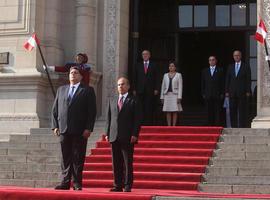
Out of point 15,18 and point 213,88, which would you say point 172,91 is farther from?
point 15,18

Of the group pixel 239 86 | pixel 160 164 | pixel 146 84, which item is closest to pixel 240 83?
pixel 239 86

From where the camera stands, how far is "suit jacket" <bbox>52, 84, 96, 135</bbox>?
33.1ft

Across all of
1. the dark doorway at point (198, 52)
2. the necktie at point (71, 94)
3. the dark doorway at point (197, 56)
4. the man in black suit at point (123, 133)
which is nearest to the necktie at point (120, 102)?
the man in black suit at point (123, 133)

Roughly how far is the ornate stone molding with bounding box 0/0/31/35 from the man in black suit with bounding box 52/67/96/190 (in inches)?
233

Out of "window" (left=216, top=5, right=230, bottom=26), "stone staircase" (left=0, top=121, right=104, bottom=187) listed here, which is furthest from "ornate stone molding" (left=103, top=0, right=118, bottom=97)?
"window" (left=216, top=5, right=230, bottom=26)

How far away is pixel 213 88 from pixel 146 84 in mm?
1730

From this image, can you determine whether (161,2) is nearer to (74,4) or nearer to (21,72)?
(74,4)

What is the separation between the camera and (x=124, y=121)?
33.5ft

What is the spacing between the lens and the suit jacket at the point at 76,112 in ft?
33.1

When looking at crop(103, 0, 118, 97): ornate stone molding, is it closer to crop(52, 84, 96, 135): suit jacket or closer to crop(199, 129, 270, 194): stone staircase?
crop(199, 129, 270, 194): stone staircase

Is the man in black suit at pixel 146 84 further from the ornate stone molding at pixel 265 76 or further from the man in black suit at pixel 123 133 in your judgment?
the man in black suit at pixel 123 133

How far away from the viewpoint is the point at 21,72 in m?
15.4

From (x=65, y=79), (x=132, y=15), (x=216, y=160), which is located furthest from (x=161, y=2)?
(x=216, y=160)

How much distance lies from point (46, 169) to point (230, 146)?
3.92m
